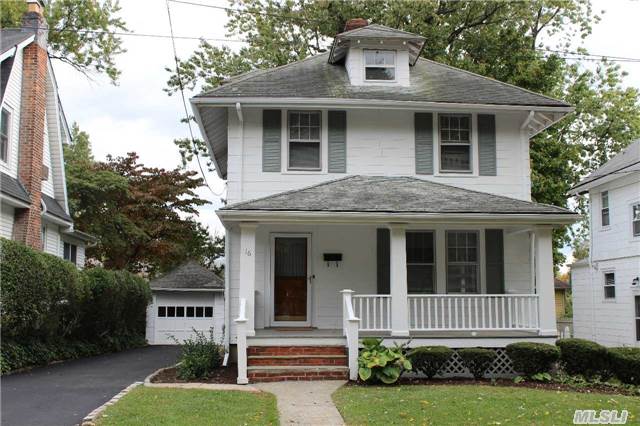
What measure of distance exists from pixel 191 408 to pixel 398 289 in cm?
503

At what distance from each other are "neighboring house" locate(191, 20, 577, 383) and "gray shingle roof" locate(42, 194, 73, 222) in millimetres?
5908

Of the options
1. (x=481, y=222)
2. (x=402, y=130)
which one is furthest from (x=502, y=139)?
(x=481, y=222)

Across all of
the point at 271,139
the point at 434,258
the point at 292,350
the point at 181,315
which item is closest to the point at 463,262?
the point at 434,258

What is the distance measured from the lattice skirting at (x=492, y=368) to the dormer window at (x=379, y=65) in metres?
7.08

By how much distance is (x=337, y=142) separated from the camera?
47.4 feet

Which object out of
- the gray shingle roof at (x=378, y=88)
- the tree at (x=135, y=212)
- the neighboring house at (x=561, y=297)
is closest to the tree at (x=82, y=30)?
the tree at (x=135, y=212)

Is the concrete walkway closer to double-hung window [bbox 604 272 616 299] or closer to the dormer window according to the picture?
the dormer window

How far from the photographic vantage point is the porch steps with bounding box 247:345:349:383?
36.8 feet

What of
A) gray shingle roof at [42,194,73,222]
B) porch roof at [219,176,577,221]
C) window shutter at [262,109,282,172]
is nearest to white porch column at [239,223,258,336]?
porch roof at [219,176,577,221]

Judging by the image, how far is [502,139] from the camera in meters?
14.8

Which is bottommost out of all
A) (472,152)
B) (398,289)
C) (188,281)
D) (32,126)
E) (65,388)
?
(65,388)

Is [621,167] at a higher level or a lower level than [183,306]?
higher

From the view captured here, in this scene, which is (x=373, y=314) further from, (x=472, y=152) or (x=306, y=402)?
(x=472, y=152)

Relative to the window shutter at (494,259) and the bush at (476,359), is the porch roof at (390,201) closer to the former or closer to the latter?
the window shutter at (494,259)
